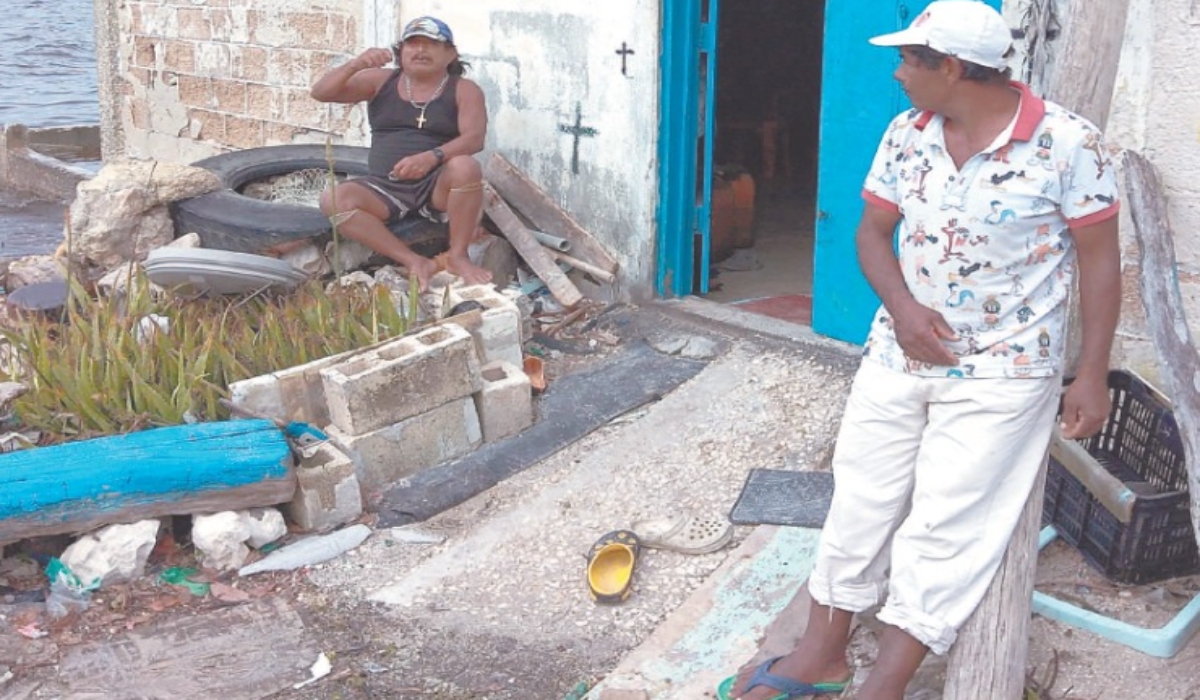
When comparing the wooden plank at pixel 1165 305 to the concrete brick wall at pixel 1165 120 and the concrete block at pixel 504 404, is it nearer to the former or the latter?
the concrete brick wall at pixel 1165 120

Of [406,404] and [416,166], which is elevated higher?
[416,166]

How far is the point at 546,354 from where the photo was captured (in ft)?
19.7

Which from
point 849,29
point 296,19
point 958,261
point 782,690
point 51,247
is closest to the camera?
point 958,261

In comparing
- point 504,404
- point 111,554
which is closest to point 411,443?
point 504,404

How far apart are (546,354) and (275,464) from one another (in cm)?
182

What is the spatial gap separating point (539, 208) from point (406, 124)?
2.79ft

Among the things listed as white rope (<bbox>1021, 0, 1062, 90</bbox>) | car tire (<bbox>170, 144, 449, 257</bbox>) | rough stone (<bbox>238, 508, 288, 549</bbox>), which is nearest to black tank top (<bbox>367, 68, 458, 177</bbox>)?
car tire (<bbox>170, 144, 449, 257</bbox>)

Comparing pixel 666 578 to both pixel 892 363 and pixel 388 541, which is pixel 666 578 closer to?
pixel 388 541

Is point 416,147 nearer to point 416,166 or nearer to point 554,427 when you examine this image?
point 416,166

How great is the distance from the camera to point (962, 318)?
2881 millimetres

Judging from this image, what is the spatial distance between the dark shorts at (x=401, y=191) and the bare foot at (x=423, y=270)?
0.84 ft

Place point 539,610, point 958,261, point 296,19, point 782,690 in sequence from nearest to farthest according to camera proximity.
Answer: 1. point 958,261
2. point 782,690
3. point 539,610
4. point 296,19

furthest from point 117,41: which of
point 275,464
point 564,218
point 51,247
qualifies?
point 275,464

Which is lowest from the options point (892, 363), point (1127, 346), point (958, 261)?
point (1127, 346)
